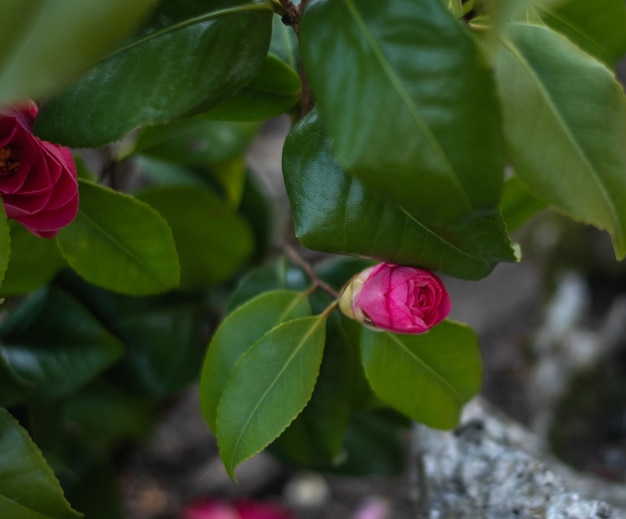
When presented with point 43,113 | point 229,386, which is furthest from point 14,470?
point 43,113

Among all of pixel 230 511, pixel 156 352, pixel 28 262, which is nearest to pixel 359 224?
pixel 28 262

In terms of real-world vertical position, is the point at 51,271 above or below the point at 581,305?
above

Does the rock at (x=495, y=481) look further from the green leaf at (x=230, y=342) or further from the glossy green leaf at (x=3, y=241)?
the glossy green leaf at (x=3, y=241)

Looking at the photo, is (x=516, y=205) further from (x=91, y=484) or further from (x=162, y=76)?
(x=91, y=484)

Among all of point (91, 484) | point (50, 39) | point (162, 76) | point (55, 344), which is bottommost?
Result: point (91, 484)

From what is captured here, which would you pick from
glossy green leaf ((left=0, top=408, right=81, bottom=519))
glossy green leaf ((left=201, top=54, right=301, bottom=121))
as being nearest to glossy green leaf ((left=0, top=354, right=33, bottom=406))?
glossy green leaf ((left=0, top=408, right=81, bottom=519))

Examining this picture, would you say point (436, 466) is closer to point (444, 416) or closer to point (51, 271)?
point (444, 416)

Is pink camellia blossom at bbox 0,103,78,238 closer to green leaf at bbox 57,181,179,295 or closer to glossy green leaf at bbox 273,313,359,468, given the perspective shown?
green leaf at bbox 57,181,179,295
